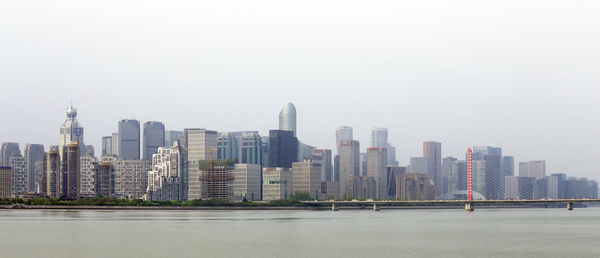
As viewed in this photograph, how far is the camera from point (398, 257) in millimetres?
80562

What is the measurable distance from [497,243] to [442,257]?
66.0ft

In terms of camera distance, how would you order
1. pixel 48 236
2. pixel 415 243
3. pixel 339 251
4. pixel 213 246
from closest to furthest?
1. pixel 339 251
2. pixel 213 246
3. pixel 415 243
4. pixel 48 236

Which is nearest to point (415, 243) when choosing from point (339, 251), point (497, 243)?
point (497, 243)

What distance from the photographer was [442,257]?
80688mm

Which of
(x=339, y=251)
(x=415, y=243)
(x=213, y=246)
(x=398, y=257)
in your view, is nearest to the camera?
(x=398, y=257)

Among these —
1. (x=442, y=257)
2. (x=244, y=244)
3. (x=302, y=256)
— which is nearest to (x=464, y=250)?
(x=442, y=257)

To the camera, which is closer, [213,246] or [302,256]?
[302,256]

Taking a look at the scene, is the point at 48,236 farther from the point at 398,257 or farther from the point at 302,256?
the point at 398,257

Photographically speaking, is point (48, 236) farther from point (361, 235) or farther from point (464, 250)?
point (464, 250)

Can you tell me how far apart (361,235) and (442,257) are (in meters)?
34.3

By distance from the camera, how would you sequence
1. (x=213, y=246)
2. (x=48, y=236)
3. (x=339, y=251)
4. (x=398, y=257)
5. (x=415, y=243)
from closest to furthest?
1. (x=398, y=257)
2. (x=339, y=251)
3. (x=213, y=246)
4. (x=415, y=243)
5. (x=48, y=236)

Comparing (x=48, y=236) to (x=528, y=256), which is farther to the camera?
(x=48, y=236)

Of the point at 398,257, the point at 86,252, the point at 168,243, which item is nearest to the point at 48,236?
the point at 168,243

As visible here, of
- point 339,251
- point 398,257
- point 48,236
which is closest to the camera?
point 398,257
